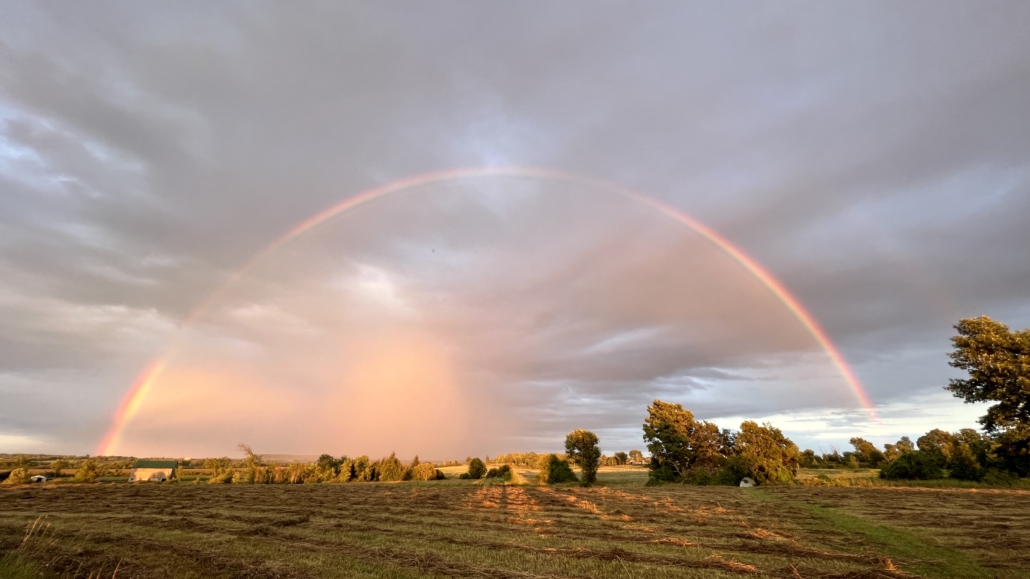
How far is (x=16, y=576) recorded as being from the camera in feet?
32.0

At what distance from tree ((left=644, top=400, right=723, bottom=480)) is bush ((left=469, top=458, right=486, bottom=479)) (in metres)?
31.1

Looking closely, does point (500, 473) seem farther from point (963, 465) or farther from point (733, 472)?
point (963, 465)

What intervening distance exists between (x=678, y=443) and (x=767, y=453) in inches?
460

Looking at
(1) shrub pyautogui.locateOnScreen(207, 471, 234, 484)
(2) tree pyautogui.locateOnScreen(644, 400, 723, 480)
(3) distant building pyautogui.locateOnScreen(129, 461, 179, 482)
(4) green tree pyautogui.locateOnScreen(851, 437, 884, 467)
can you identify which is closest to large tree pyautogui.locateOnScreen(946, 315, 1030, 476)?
(2) tree pyautogui.locateOnScreen(644, 400, 723, 480)

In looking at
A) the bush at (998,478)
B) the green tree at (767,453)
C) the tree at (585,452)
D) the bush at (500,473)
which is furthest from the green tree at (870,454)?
the bush at (500,473)

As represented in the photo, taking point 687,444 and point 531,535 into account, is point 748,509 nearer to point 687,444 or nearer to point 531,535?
point 531,535

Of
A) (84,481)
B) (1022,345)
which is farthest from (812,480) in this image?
(84,481)

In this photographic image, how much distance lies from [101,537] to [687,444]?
68481mm

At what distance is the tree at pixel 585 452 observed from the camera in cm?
6681

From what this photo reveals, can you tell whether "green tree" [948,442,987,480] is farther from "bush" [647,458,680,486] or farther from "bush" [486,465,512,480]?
"bush" [486,465,512,480]

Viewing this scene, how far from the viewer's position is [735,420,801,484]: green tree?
59.0 meters

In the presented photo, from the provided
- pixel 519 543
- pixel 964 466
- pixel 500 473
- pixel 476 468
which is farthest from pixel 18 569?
pixel 476 468

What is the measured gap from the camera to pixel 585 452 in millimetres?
67500

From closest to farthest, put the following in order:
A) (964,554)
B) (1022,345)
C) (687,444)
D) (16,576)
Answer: (16,576) → (964,554) → (1022,345) → (687,444)
